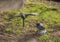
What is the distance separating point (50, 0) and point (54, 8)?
129 cm

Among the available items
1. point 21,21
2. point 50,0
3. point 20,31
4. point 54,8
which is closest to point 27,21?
point 21,21

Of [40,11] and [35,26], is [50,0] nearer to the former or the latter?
[40,11]

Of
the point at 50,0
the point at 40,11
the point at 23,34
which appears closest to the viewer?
the point at 23,34

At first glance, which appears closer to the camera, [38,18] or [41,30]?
[41,30]

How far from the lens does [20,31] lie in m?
5.93

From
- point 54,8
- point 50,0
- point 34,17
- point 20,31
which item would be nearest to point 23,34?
point 20,31

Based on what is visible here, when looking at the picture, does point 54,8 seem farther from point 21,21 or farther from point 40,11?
point 21,21

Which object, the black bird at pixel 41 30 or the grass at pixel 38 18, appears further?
the grass at pixel 38 18

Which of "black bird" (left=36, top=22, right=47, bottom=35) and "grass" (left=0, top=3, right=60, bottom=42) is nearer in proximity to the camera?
"black bird" (left=36, top=22, right=47, bottom=35)

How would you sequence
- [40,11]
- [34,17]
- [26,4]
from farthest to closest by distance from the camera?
[26,4] < [40,11] < [34,17]

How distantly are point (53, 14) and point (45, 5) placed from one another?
37.3 inches

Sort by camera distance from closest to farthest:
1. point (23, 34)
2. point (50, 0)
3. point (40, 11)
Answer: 1. point (23, 34)
2. point (40, 11)
3. point (50, 0)

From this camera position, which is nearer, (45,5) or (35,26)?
(35,26)

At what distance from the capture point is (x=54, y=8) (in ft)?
25.5
